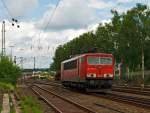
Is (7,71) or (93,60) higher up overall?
(7,71)

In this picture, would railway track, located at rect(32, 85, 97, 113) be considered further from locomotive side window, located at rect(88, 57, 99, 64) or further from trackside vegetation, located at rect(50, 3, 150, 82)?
trackside vegetation, located at rect(50, 3, 150, 82)

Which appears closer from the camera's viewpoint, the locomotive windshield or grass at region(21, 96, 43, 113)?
grass at region(21, 96, 43, 113)

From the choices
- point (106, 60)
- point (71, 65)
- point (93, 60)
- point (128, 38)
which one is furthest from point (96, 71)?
point (128, 38)

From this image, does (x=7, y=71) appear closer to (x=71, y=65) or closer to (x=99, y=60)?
(x=71, y=65)

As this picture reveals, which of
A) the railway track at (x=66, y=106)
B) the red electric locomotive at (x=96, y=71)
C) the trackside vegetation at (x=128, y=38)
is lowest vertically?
the railway track at (x=66, y=106)

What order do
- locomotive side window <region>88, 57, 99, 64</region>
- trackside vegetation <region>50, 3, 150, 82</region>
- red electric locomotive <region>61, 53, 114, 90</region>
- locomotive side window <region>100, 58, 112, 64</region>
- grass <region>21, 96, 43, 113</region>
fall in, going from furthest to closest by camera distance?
trackside vegetation <region>50, 3, 150, 82</region> < locomotive side window <region>100, 58, 112, 64</region> < locomotive side window <region>88, 57, 99, 64</region> < red electric locomotive <region>61, 53, 114, 90</region> < grass <region>21, 96, 43, 113</region>

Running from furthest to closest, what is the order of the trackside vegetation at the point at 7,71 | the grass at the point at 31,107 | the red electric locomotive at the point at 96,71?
the trackside vegetation at the point at 7,71
the red electric locomotive at the point at 96,71
the grass at the point at 31,107

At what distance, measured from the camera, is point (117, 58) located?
8819cm

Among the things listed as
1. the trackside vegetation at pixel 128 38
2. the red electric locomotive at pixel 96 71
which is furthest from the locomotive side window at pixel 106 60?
the trackside vegetation at pixel 128 38

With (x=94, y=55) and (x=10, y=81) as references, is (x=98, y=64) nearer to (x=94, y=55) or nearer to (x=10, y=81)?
(x=94, y=55)

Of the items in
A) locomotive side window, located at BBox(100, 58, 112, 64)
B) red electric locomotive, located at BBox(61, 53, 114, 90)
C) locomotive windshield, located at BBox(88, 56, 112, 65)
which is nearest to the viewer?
red electric locomotive, located at BBox(61, 53, 114, 90)

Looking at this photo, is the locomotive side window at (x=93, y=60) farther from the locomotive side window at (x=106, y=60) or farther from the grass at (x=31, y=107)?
the grass at (x=31, y=107)

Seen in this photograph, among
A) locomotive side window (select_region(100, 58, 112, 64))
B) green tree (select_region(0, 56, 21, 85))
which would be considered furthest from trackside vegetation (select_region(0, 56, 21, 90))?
locomotive side window (select_region(100, 58, 112, 64))

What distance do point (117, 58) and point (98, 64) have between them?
47.1m
